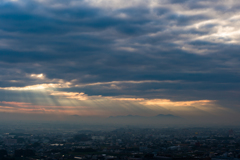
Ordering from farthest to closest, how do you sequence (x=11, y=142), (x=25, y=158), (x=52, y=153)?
(x=11, y=142)
(x=52, y=153)
(x=25, y=158)

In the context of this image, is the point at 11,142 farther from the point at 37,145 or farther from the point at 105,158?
the point at 105,158

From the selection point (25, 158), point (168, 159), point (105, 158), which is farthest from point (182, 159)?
point (25, 158)

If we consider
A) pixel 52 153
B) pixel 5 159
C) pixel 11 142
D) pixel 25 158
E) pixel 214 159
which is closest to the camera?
pixel 214 159

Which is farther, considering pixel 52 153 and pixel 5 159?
pixel 52 153

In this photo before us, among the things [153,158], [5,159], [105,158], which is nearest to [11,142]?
[5,159]

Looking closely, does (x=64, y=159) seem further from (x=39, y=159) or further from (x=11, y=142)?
(x=11, y=142)

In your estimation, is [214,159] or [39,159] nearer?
[214,159]

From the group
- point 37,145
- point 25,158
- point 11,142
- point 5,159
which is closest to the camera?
point 5,159

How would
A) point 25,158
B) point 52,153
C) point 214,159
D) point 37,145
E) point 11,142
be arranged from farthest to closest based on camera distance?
point 11,142
point 37,145
point 52,153
point 25,158
point 214,159
